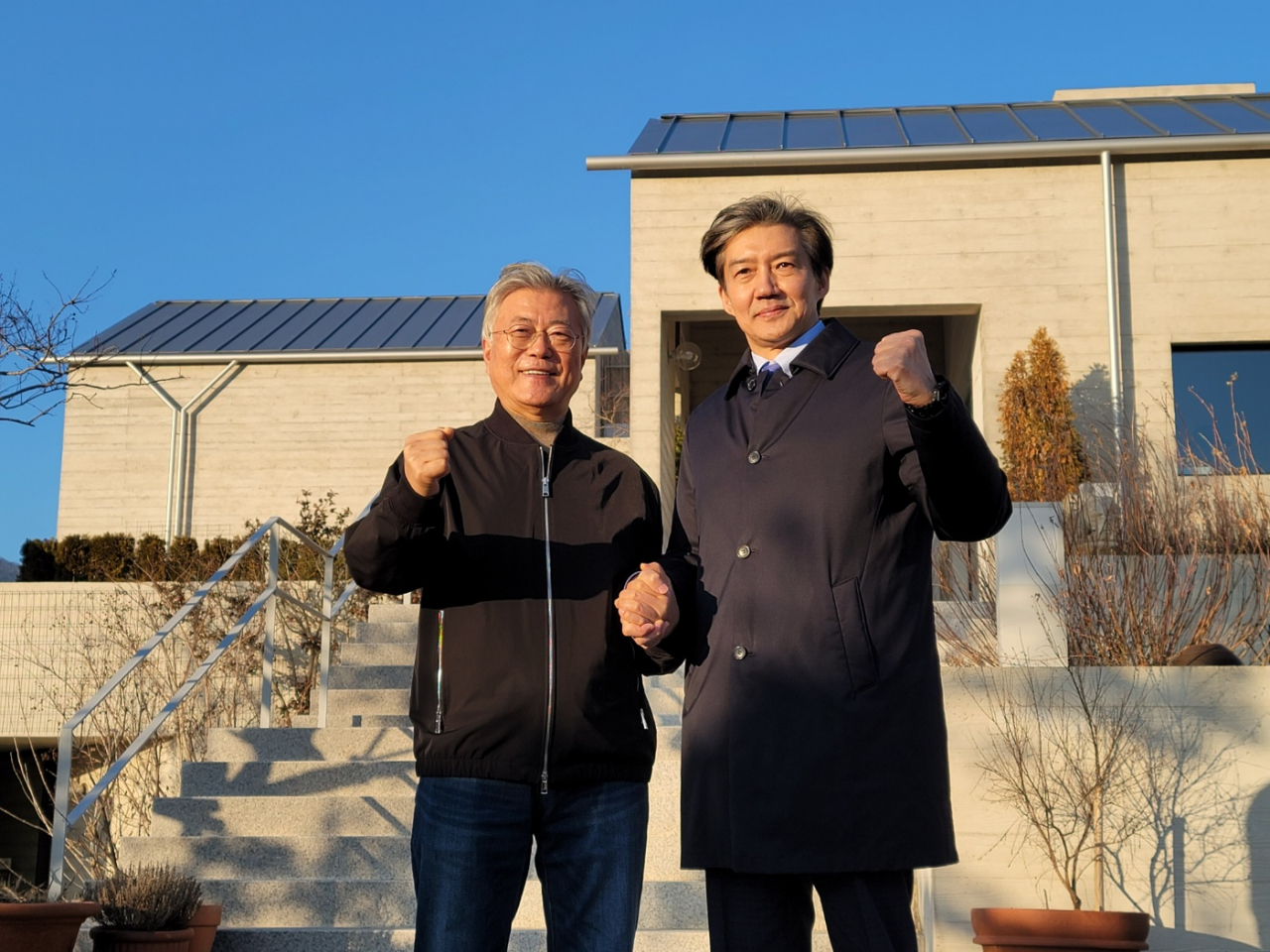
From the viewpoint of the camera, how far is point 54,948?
4070 mm

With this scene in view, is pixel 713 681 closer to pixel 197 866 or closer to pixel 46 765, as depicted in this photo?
pixel 197 866

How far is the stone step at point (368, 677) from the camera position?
6.80 meters

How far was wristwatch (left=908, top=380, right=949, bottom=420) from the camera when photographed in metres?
2.02

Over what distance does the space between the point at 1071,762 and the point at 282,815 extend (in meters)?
3.07

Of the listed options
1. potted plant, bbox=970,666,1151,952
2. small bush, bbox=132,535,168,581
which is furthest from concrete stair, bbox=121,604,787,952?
small bush, bbox=132,535,168,581

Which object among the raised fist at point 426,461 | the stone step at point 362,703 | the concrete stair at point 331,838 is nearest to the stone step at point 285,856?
the concrete stair at point 331,838

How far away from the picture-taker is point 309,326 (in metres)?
17.4

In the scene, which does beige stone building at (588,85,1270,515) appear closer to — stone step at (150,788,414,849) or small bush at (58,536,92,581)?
stone step at (150,788,414,849)

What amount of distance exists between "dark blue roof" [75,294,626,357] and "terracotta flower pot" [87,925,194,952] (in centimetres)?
1174

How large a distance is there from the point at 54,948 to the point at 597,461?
8.57 ft

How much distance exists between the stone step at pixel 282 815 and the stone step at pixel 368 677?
129cm

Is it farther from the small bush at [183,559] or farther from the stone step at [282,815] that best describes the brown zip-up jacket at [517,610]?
the small bush at [183,559]

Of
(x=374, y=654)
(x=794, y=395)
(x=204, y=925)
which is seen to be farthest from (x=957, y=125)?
(x=794, y=395)

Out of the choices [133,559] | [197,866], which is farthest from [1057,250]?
[133,559]
